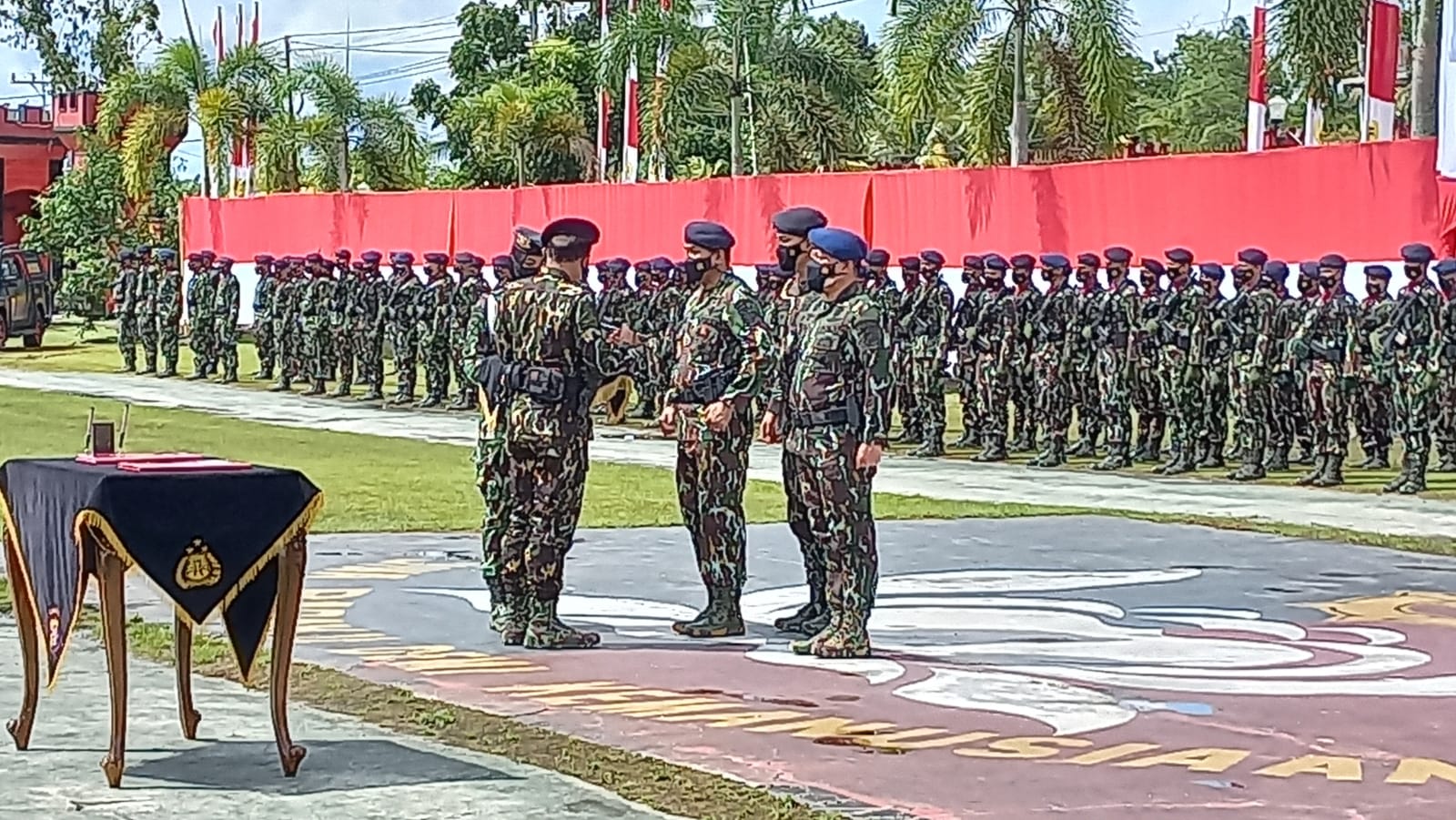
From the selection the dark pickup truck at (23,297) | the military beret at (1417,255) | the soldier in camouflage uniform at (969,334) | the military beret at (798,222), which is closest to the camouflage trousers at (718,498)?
the military beret at (798,222)

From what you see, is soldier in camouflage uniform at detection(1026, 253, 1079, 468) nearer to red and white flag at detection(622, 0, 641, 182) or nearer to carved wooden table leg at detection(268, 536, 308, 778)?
carved wooden table leg at detection(268, 536, 308, 778)

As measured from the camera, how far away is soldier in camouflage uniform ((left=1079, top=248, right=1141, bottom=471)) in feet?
64.9

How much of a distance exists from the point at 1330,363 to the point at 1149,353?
175 centimetres

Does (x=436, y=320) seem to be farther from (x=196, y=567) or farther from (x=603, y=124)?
(x=196, y=567)

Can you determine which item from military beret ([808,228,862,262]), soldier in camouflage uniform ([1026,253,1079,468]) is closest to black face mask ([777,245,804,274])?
military beret ([808,228,862,262])

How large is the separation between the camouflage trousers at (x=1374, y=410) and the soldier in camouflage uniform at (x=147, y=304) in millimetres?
19212

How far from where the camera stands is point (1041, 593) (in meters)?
12.1

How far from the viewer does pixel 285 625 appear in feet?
24.3

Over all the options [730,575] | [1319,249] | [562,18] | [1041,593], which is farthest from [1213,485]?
[562,18]

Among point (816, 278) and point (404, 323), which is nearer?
point (816, 278)

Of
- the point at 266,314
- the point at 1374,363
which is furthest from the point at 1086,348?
the point at 266,314

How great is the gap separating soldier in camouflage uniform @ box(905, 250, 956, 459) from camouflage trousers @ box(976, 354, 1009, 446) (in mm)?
434

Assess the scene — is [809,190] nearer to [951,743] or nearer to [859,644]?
[859,644]

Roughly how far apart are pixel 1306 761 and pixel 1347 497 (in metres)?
10.1
